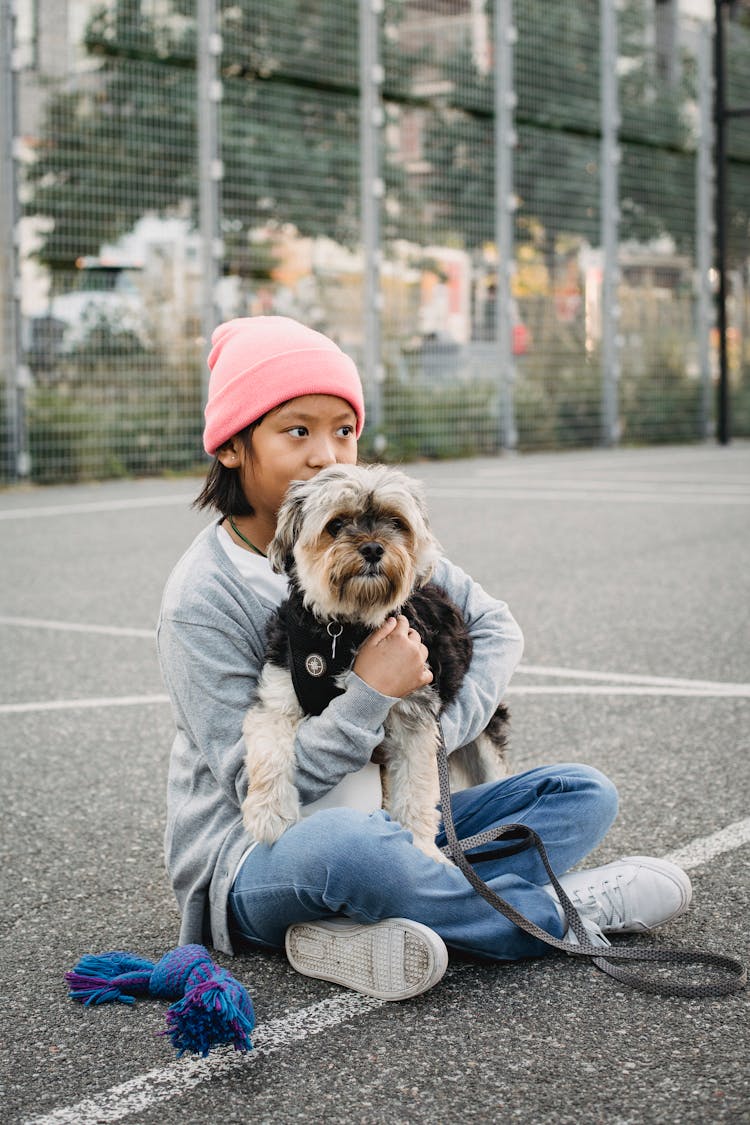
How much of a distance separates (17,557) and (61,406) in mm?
5301

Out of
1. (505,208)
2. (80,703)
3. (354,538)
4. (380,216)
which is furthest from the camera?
(505,208)

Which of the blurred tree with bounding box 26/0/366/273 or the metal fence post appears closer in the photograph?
the blurred tree with bounding box 26/0/366/273

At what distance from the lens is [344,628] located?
130 inches

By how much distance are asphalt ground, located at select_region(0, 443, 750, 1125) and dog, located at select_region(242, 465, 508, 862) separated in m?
0.41

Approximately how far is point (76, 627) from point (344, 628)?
4.51 metres

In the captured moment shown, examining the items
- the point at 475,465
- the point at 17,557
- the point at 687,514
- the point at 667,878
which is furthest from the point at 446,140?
the point at 667,878

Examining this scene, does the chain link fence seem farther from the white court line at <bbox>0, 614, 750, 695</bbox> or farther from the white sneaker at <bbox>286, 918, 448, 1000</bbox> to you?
the white sneaker at <bbox>286, 918, 448, 1000</bbox>

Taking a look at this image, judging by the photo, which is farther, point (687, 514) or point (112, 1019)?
point (687, 514)

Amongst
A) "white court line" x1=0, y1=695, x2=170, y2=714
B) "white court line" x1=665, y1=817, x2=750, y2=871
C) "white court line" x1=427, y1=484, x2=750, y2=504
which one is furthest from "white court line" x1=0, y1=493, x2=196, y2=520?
"white court line" x1=665, y1=817, x2=750, y2=871

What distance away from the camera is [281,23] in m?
17.0

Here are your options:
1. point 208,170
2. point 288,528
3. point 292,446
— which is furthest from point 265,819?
point 208,170

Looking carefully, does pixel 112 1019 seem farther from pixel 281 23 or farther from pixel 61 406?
pixel 281 23

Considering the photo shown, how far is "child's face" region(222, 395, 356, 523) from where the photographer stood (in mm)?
3510

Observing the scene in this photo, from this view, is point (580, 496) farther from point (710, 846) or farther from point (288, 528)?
point (288, 528)
